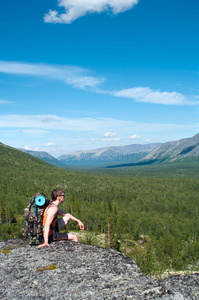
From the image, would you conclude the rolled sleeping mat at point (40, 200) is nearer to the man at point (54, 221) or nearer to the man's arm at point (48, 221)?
the man at point (54, 221)

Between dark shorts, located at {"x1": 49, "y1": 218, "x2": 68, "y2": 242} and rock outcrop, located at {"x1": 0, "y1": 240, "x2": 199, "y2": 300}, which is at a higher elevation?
dark shorts, located at {"x1": 49, "y1": 218, "x2": 68, "y2": 242}

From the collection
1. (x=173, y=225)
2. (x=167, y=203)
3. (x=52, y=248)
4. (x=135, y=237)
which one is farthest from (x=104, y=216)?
(x=52, y=248)

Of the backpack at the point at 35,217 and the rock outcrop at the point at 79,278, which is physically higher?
the backpack at the point at 35,217

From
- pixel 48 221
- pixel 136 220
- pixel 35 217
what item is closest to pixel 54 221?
pixel 48 221

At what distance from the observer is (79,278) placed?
36.3ft

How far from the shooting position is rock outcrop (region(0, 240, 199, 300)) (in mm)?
9789

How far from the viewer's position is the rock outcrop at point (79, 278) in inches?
385

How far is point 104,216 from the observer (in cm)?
11806

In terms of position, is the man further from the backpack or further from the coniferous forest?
the coniferous forest

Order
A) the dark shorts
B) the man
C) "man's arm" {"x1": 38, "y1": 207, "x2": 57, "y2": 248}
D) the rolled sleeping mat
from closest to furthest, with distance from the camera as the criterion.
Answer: "man's arm" {"x1": 38, "y1": 207, "x2": 57, "y2": 248}, the man, the rolled sleeping mat, the dark shorts

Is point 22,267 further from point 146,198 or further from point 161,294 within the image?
point 146,198

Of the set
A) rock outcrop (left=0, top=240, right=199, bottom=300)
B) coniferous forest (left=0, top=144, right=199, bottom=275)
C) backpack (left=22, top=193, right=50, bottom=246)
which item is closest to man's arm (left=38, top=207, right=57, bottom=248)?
rock outcrop (left=0, top=240, right=199, bottom=300)

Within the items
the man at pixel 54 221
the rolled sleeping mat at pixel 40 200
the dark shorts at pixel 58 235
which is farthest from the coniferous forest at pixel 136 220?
the rolled sleeping mat at pixel 40 200

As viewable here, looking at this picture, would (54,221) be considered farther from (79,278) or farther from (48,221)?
(79,278)
